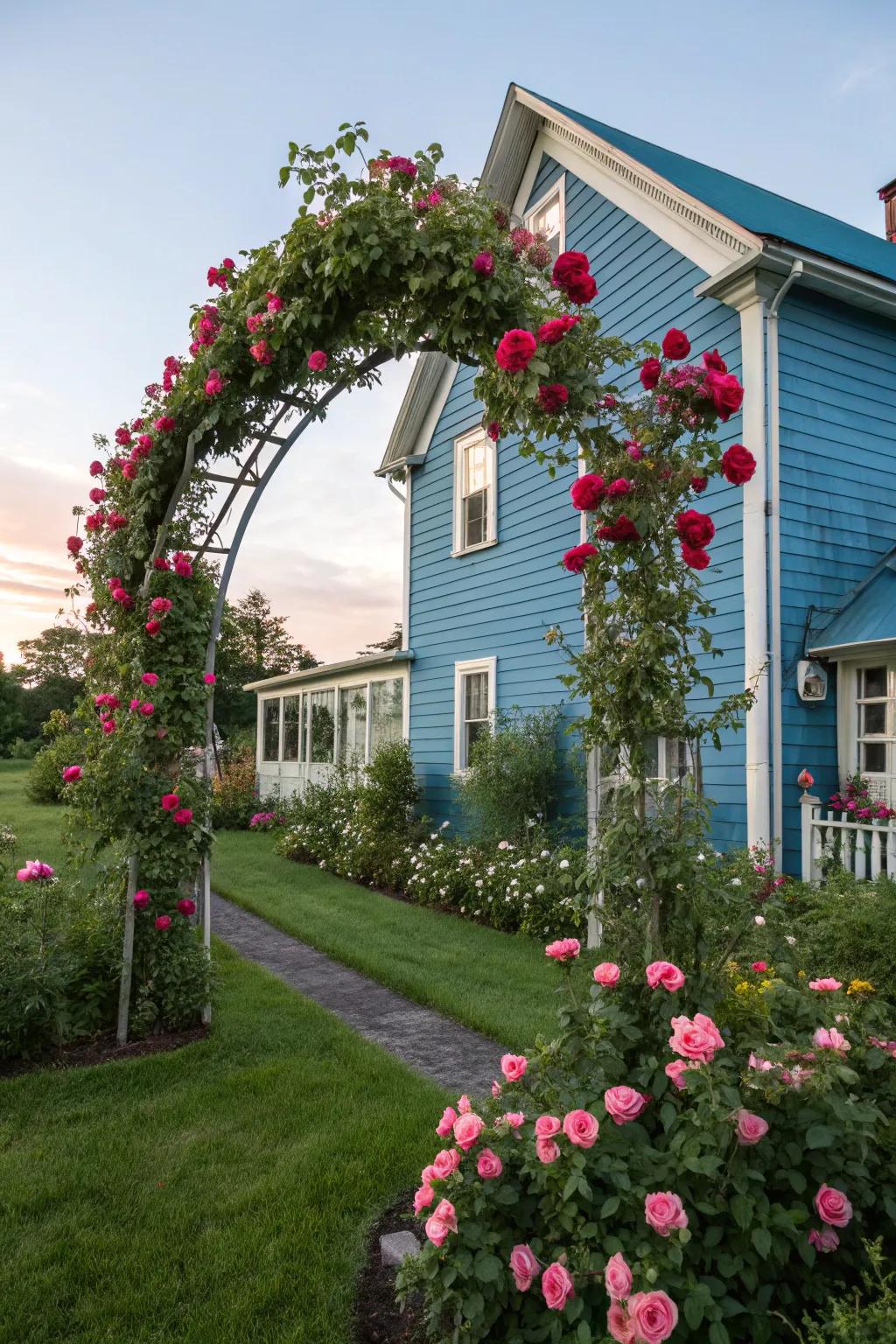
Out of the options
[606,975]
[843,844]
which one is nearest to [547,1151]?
[606,975]

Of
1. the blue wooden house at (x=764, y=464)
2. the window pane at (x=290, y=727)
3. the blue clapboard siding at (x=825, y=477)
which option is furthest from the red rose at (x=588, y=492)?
the window pane at (x=290, y=727)

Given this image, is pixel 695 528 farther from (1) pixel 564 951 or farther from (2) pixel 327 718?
(2) pixel 327 718

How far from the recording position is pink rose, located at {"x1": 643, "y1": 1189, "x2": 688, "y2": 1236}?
1658 millimetres

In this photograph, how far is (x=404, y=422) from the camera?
11.5 m

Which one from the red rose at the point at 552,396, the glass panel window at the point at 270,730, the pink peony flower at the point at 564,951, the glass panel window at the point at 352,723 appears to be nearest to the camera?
the pink peony flower at the point at 564,951

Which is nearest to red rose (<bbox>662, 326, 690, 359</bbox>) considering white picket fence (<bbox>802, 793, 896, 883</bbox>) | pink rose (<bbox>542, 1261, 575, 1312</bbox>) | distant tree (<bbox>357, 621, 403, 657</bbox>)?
pink rose (<bbox>542, 1261, 575, 1312</bbox>)

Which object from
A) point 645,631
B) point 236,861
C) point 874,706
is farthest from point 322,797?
point 645,631

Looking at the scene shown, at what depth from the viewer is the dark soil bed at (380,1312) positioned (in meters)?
2.12

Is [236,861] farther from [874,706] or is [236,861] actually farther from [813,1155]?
[813,1155]

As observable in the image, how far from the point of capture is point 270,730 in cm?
1777

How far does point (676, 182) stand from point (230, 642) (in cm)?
2955

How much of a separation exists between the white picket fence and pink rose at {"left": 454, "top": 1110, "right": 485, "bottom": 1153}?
4456 millimetres

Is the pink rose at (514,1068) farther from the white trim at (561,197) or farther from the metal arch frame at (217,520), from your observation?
the white trim at (561,197)

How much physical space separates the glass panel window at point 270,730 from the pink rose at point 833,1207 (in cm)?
1623
